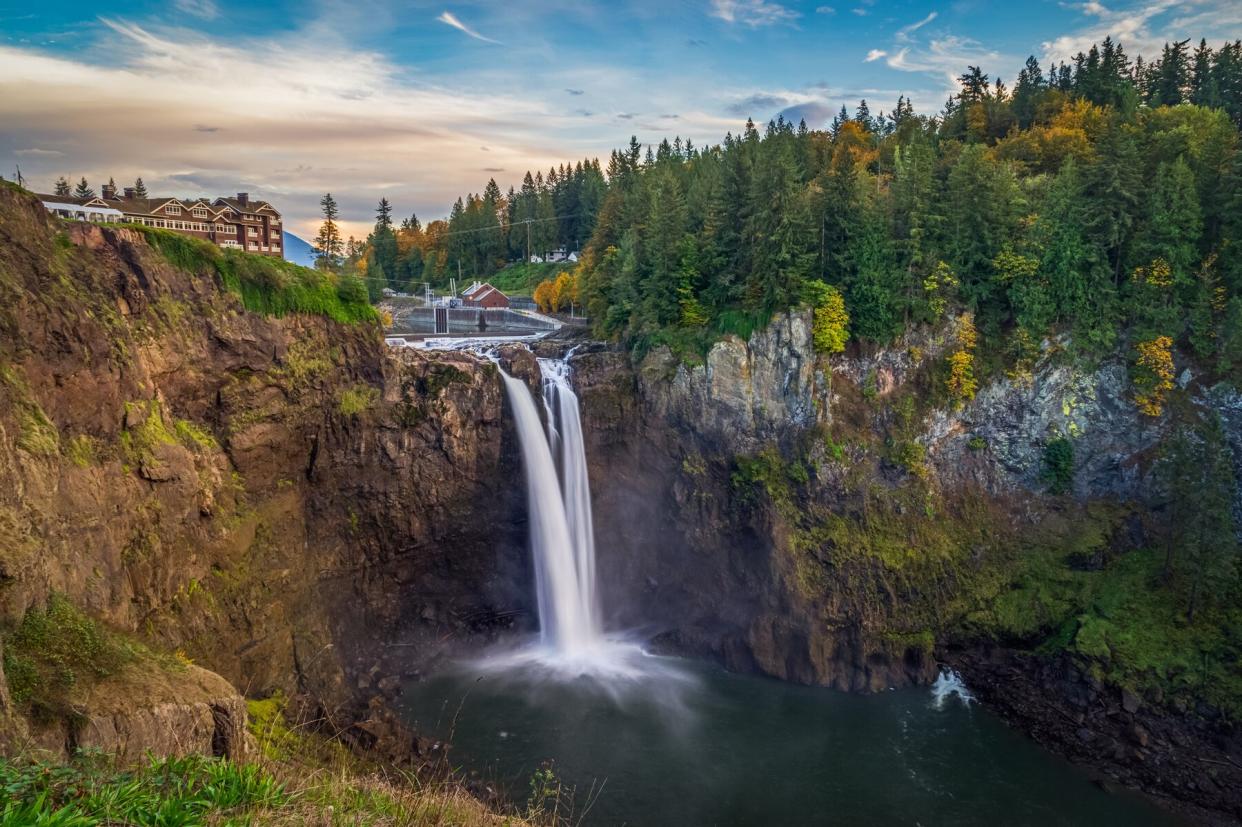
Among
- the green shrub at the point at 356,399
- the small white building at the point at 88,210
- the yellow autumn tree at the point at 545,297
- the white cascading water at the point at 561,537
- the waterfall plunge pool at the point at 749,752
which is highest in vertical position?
the small white building at the point at 88,210

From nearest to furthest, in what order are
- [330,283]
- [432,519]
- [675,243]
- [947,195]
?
[330,283], [432,519], [947,195], [675,243]

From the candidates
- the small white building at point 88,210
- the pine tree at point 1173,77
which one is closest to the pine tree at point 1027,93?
the pine tree at point 1173,77

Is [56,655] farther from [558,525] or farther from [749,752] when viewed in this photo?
[558,525]

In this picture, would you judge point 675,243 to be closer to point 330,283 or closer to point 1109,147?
point 330,283

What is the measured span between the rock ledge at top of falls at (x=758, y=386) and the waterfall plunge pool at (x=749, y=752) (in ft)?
32.6

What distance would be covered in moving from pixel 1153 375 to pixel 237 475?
3421 centimetres

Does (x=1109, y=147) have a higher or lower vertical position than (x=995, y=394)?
higher

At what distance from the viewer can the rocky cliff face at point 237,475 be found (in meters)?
16.7

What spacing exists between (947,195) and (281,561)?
100 feet

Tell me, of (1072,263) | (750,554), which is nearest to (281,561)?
(750,554)

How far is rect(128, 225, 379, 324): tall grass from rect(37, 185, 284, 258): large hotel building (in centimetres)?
1025

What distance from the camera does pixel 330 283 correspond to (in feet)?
91.9

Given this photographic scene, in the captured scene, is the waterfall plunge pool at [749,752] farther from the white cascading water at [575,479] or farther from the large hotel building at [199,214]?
the large hotel building at [199,214]

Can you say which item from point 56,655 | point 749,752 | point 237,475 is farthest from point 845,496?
point 56,655
